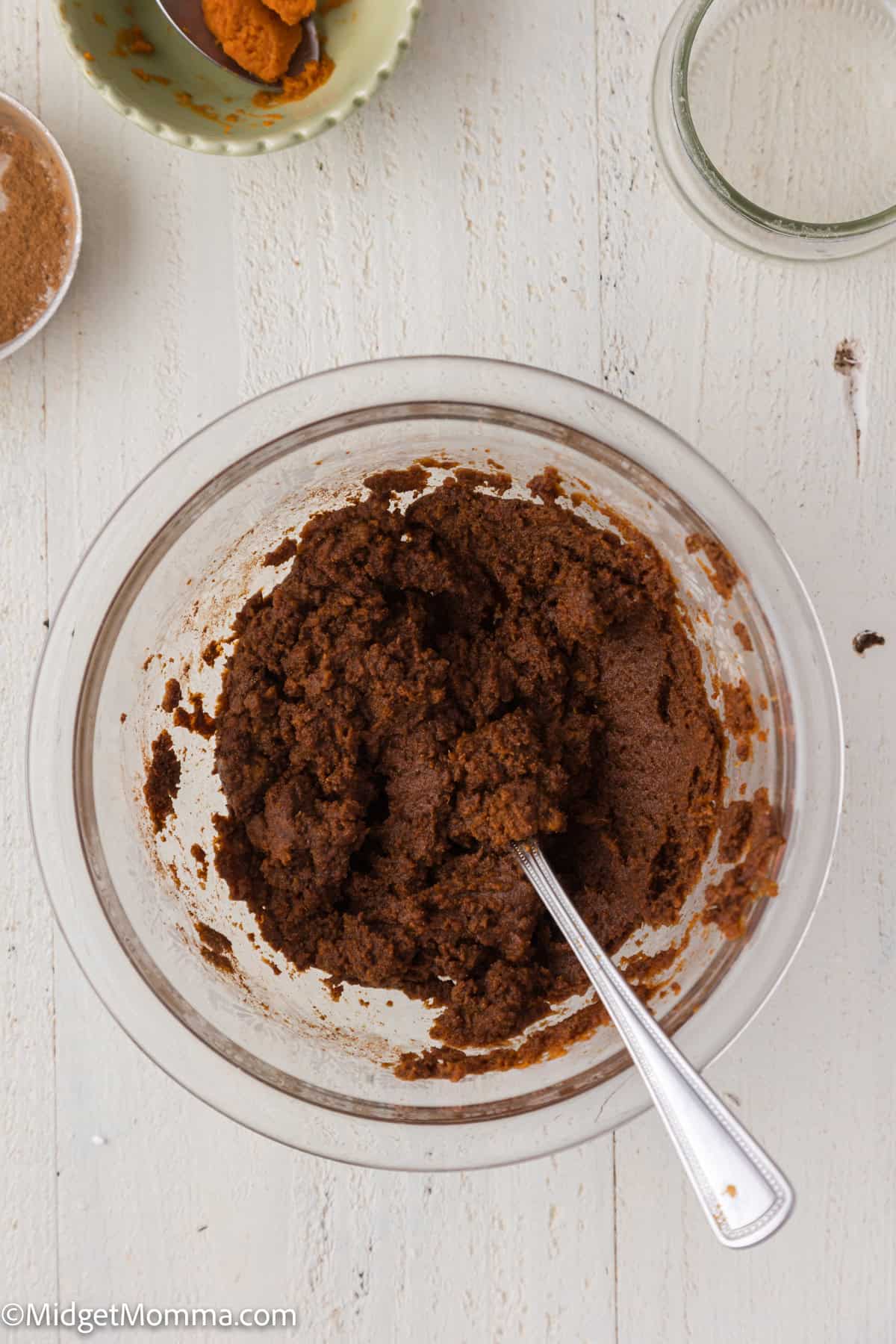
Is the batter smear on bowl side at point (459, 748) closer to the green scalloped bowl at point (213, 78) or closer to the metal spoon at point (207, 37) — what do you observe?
the green scalloped bowl at point (213, 78)

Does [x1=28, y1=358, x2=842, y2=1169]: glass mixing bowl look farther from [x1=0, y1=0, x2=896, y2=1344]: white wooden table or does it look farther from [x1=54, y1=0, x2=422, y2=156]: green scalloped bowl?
[x1=54, y1=0, x2=422, y2=156]: green scalloped bowl

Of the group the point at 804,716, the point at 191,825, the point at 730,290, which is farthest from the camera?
the point at 730,290

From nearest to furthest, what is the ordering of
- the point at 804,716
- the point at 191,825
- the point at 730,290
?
the point at 804,716, the point at 191,825, the point at 730,290

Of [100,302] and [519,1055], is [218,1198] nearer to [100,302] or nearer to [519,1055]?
[519,1055]

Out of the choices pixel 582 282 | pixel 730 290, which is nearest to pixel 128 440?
pixel 582 282

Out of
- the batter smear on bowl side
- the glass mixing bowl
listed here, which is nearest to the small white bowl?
the glass mixing bowl

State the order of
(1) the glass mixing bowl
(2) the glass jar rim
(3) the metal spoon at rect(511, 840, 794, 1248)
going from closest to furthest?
(3) the metal spoon at rect(511, 840, 794, 1248) → (1) the glass mixing bowl → (2) the glass jar rim

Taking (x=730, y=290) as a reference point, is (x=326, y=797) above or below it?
below
